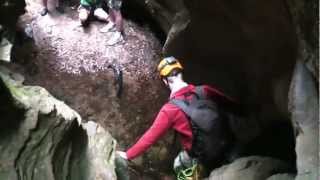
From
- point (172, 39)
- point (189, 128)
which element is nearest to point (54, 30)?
point (172, 39)

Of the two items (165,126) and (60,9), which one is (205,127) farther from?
(60,9)

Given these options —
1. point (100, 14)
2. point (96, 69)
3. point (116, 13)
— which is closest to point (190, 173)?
point (96, 69)

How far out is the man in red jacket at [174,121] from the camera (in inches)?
272

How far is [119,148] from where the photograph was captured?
9.09 meters

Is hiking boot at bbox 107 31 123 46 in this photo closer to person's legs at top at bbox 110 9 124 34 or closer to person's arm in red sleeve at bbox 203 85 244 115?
person's legs at top at bbox 110 9 124 34

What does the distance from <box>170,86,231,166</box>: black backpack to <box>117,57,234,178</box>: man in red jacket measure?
0.07 meters

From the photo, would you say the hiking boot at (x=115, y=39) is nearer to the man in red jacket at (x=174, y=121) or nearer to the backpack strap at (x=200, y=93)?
the man in red jacket at (x=174, y=121)

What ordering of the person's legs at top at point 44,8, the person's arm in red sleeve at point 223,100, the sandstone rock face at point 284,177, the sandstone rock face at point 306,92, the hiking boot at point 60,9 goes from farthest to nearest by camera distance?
1. the hiking boot at point 60,9
2. the person's legs at top at point 44,8
3. the person's arm in red sleeve at point 223,100
4. the sandstone rock face at point 284,177
5. the sandstone rock face at point 306,92

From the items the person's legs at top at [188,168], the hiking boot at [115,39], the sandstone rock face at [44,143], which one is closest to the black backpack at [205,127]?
the person's legs at top at [188,168]

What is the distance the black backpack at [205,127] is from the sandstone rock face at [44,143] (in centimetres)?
118

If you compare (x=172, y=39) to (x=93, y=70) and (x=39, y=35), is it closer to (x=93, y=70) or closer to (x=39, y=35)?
(x=93, y=70)

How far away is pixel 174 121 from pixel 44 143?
1646 millimetres

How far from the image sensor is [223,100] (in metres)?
7.60

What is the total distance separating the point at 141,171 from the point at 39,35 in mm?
4283
